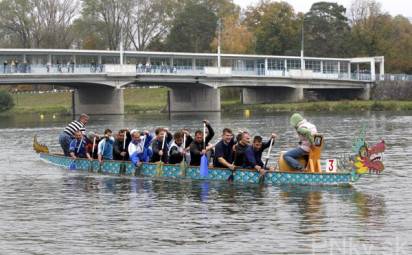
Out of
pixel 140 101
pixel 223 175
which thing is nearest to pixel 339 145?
pixel 223 175

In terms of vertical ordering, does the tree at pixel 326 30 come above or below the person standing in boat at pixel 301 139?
above

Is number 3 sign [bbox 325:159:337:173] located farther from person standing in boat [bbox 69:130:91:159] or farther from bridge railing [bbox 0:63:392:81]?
bridge railing [bbox 0:63:392:81]

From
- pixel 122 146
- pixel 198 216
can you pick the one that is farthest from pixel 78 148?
pixel 198 216

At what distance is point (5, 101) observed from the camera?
375 feet

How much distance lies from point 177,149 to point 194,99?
7782 centimetres

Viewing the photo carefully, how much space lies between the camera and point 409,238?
1845 cm

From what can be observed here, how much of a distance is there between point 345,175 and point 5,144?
1277 inches

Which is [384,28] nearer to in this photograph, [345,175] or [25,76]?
[25,76]

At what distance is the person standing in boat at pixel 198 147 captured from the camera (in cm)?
2831

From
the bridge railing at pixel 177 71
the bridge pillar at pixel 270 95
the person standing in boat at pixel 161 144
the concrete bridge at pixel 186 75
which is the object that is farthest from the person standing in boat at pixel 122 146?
the bridge pillar at pixel 270 95

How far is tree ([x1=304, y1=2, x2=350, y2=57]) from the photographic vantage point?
126 metres

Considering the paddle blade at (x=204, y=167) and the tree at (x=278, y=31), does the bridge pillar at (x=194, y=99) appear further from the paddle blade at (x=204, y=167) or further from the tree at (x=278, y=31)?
the paddle blade at (x=204, y=167)

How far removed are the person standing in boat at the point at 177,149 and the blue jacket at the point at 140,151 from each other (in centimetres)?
139

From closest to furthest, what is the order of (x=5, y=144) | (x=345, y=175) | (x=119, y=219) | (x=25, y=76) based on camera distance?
(x=119, y=219) → (x=345, y=175) → (x=5, y=144) → (x=25, y=76)
